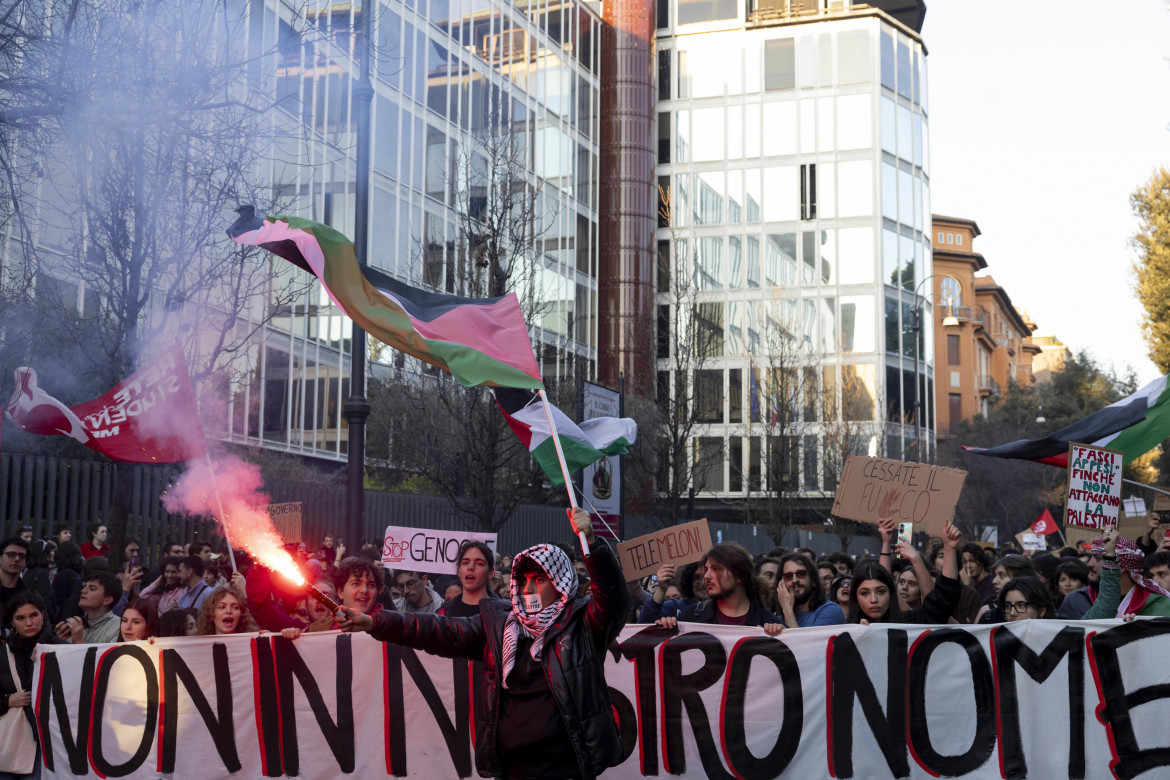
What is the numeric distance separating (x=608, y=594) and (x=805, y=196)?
48780mm

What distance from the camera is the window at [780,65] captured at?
52.5 metres

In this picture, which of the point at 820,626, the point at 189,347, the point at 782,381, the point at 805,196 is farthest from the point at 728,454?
the point at 820,626

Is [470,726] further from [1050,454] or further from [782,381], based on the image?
[782,381]

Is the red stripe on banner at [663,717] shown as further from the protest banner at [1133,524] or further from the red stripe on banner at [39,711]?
the protest banner at [1133,524]

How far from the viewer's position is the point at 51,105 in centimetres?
771

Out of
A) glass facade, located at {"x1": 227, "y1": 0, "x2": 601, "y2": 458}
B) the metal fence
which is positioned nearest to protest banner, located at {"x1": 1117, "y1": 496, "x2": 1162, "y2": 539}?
glass facade, located at {"x1": 227, "y1": 0, "x2": 601, "y2": 458}

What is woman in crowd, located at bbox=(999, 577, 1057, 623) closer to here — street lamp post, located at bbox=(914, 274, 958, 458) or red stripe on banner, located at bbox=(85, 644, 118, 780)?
red stripe on banner, located at bbox=(85, 644, 118, 780)

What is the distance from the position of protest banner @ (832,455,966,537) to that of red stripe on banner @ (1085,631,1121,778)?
5.84ft

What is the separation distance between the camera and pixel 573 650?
16.8 ft

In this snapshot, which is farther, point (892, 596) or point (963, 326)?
point (963, 326)

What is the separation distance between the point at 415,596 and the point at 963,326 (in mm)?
84897

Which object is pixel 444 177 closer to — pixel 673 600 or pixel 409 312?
pixel 673 600

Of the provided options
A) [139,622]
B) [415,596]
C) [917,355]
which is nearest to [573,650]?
[139,622]

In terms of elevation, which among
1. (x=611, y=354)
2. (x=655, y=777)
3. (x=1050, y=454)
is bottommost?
(x=655, y=777)
